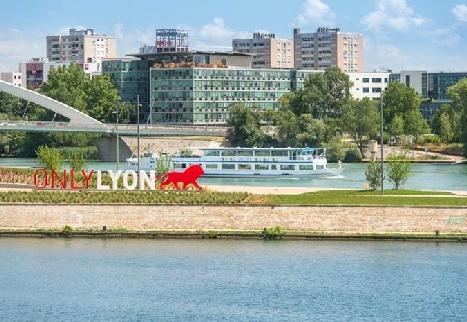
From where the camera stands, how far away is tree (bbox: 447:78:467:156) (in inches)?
5413

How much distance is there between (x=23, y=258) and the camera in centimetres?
5475

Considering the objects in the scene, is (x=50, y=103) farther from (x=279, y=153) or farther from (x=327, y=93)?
(x=327, y=93)

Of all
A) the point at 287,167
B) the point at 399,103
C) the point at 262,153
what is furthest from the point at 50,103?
the point at 399,103

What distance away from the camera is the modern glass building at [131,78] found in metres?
175

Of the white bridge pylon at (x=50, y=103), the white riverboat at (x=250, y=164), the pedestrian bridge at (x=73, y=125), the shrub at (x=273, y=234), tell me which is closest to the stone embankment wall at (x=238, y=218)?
the shrub at (x=273, y=234)

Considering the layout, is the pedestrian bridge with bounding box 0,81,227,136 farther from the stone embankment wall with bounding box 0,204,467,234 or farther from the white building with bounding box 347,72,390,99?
the stone embankment wall with bounding box 0,204,467,234

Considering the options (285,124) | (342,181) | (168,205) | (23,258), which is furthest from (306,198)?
(285,124)

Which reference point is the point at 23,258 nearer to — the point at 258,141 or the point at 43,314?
the point at 43,314

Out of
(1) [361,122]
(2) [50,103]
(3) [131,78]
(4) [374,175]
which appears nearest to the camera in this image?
(4) [374,175]

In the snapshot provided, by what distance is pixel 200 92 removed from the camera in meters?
168

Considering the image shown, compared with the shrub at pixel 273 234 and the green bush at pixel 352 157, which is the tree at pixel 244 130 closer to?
the green bush at pixel 352 157

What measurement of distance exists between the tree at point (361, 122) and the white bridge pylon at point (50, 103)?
84.2 ft

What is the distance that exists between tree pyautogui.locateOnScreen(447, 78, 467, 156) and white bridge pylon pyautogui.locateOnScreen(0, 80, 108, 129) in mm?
36550

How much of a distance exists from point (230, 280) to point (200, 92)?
119 m
